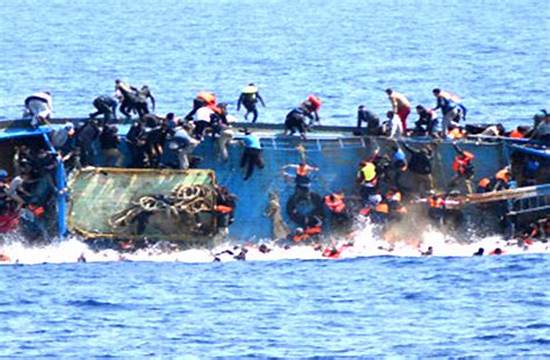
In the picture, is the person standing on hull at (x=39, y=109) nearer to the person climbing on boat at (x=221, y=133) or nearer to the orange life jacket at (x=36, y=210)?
the orange life jacket at (x=36, y=210)

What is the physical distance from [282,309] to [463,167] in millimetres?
14571

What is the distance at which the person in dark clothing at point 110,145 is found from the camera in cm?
9988

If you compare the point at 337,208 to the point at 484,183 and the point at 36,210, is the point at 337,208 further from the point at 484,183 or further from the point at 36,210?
the point at 36,210

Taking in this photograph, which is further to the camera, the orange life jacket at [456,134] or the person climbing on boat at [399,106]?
the person climbing on boat at [399,106]

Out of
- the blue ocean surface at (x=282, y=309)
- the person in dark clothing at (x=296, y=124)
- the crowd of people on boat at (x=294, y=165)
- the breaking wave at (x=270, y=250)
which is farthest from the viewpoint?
the person in dark clothing at (x=296, y=124)

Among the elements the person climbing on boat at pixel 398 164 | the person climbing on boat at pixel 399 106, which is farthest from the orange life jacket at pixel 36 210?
the person climbing on boat at pixel 399 106

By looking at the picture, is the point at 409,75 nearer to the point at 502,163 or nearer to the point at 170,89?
the point at 170,89

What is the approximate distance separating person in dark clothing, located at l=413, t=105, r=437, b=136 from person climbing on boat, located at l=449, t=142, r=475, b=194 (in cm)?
140

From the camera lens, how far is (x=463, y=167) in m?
100

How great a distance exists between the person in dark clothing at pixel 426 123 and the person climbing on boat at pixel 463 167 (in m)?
1.40

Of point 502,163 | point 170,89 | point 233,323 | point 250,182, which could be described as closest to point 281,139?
point 250,182

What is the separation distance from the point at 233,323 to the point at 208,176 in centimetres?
1425

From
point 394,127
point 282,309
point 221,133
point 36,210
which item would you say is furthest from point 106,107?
point 282,309

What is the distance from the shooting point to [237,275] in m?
95.5
